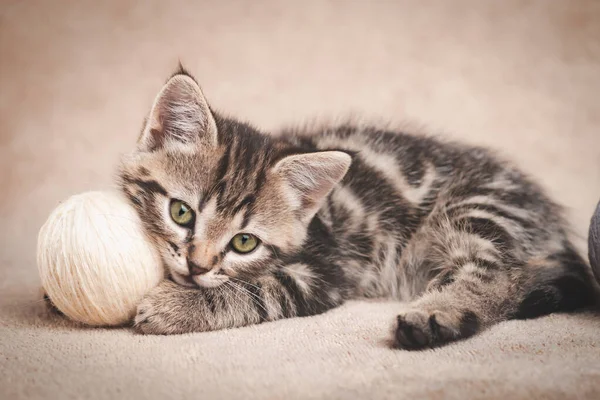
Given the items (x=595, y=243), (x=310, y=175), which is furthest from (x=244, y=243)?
(x=595, y=243)

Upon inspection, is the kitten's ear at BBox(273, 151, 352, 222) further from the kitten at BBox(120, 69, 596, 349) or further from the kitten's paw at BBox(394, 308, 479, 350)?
the kitten's paw at BBox(394, 308, 479, 350)

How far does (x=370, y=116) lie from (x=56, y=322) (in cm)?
127

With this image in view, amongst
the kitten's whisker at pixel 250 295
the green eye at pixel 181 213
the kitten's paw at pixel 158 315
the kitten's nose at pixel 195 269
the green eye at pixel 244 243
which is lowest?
the kitten's paw at pixel 158 315

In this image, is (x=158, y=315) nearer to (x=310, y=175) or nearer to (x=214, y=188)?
(x=214, y=188)

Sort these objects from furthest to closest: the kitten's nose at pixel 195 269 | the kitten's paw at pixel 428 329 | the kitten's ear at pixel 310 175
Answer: the kitten's ear at pixel 310 175, the kitten's nose at pixel 195 269, the kitten's paw at pixel 428 329

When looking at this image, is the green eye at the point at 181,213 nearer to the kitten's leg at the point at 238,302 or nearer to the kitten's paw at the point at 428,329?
the kitten's leg at the point at 238,302

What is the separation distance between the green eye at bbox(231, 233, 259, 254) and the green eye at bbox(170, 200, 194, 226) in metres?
0.11

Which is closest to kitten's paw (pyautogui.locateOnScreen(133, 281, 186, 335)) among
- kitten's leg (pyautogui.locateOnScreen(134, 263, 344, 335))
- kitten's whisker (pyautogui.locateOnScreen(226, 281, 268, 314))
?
kitten's leg (pyautogui.locateOnScreen(134, 263, 344, 335))

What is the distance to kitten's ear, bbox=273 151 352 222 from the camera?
1.37 meters

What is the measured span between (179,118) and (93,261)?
409 millimetres

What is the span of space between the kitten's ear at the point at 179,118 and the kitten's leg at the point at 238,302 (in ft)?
1.14

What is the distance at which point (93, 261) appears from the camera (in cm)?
117

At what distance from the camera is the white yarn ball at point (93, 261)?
1.18 m

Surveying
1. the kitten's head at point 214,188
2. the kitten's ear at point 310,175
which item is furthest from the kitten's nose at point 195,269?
the kitten's ear at point 310,175
